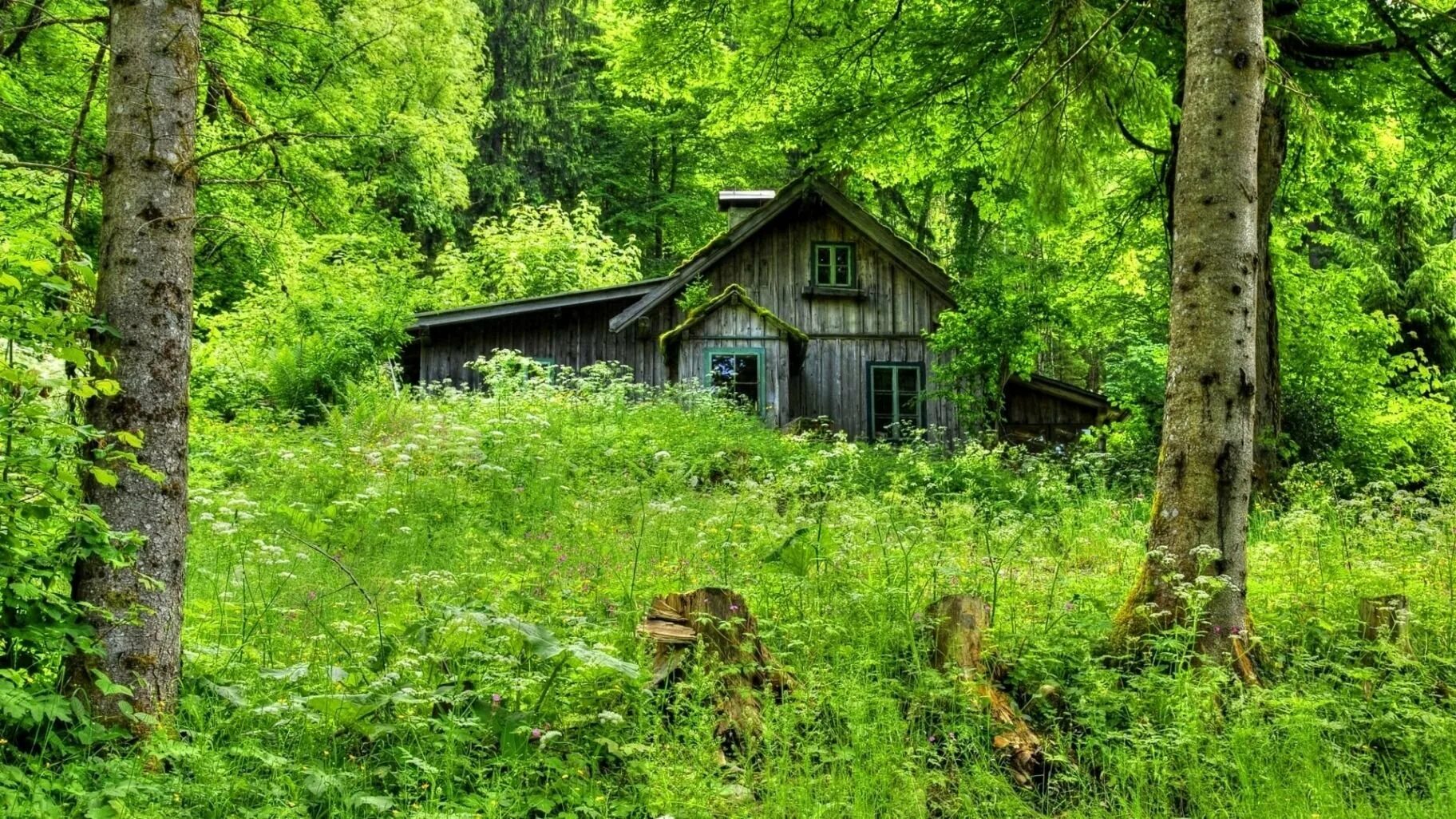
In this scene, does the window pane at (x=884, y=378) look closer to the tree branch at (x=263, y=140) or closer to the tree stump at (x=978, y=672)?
the tree stump at (x=978, y=672)

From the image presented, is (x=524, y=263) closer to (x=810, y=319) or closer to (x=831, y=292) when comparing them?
(x=810, y=319)

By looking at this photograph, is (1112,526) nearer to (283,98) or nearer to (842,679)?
(842,679)

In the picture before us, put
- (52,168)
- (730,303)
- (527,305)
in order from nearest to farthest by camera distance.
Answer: (52,168), (730,303), (527,305)

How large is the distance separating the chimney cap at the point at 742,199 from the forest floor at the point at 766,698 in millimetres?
14364

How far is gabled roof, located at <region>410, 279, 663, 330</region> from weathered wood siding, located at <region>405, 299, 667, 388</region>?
413mm

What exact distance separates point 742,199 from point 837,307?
3306 mm

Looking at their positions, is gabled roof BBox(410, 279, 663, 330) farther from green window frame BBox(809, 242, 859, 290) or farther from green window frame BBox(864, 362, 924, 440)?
green window frame BBox(864, 362, 924, 440)

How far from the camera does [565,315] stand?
20.2 metres

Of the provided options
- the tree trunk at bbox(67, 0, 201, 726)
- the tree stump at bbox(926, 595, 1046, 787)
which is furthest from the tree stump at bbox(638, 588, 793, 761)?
the tree trunk at bbox(67, 0, 201, 726)

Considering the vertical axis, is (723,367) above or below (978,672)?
above

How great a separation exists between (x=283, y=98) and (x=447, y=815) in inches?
742

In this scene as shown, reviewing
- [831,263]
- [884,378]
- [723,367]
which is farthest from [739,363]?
[884,378]

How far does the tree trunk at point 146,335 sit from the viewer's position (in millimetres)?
3408

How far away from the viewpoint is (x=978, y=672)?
453 cm
